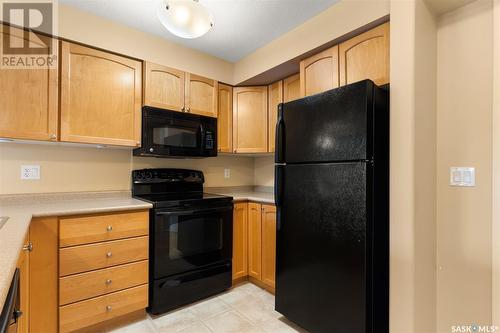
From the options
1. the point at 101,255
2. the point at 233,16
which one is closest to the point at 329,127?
the point at 233,16

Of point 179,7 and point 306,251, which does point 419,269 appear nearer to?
point 306,251

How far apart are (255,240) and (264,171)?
0.94 meters

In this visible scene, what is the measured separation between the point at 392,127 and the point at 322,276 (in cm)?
101

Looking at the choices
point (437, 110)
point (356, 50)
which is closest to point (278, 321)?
point (437, 110)

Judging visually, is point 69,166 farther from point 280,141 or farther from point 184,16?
point 280,141

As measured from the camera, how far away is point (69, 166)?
214 centimetres

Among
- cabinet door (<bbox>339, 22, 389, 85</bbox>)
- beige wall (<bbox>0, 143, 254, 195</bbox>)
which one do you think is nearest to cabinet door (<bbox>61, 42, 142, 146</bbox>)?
beige wall (<bbox>0, 143, 254, 195</bbox>)

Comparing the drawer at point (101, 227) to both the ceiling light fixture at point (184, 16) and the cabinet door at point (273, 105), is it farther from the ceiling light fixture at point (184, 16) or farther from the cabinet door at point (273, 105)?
the cabinet door at point (273, 105)

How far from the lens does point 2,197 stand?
1865mm

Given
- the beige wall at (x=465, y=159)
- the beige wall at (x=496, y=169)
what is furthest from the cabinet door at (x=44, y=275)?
the beige wall at (x=496, y=169)

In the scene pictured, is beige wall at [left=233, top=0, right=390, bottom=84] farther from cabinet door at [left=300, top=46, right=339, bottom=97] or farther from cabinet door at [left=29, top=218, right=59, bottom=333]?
cabinet door at [left=29, top=218, right=59, bottom=333]

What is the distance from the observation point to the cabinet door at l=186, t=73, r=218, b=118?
2.51 meters

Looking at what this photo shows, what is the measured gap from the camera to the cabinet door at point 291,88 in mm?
2541

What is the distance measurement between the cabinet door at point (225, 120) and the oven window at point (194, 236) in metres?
0.83
